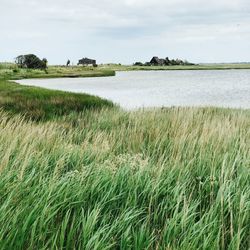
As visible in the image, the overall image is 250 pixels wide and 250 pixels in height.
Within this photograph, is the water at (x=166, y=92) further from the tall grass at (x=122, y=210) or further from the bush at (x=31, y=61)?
the bush at (x=31, y=61)

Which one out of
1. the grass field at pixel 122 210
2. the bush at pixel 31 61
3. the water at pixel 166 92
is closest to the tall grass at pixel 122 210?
the grass field at pixel 122 210

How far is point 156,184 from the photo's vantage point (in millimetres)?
4551

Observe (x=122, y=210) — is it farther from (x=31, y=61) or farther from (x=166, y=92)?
(x=31, y=61)

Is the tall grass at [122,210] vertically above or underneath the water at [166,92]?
above

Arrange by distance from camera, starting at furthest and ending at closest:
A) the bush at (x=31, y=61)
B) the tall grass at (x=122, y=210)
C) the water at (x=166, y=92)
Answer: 1. the bush at (x=31, y=61)
2. the water at (x=166, y=92)
3. the tall grass at (x=122, y=210)

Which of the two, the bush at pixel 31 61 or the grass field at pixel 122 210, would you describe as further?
the bush at pixel 31 61

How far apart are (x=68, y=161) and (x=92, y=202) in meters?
1.56

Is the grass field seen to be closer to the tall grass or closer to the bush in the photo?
the tall grass

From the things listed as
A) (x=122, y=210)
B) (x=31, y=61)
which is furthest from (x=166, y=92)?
(x=31, y=61)

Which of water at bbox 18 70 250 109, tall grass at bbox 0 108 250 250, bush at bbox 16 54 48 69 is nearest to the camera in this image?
tall grass at bbox 0 108 250 250

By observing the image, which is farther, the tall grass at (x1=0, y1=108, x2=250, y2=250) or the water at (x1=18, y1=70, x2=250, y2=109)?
the water at (x1=18, y1=70, x2=250, y2=109)

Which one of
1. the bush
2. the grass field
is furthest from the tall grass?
the bush

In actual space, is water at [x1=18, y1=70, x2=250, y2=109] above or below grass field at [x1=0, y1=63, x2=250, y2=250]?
below

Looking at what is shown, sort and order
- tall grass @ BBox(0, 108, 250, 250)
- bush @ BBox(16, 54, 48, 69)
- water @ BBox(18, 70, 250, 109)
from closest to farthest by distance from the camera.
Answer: tall grass @ BBox(0, 108, 250, 250) → water @ BBox(18, 70, 250, 109) → bush @ BBox(16, 54, 48, 69)
